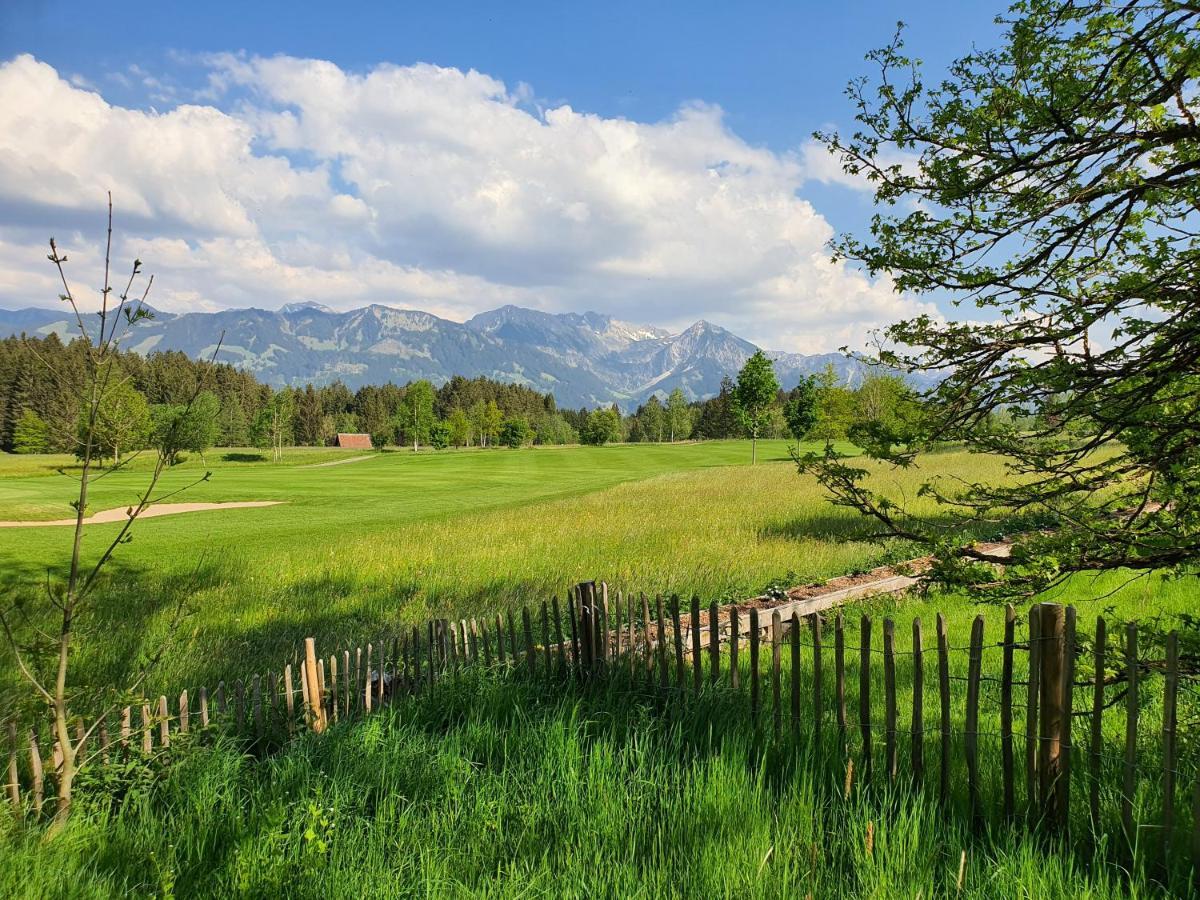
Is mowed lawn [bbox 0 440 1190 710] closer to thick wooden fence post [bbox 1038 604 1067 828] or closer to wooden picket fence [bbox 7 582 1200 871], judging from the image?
wooden picket fence [bbox 7 582 1200 871]

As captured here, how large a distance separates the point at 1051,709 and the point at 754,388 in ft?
187

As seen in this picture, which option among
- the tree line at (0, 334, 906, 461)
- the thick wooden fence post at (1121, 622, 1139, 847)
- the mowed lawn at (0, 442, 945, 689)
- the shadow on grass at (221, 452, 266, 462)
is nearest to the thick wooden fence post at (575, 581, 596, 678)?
the mowed lawn at (0, 442, 945, 689)

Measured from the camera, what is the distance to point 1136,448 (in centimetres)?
376

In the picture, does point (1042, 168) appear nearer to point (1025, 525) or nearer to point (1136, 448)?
point (1136, 448)

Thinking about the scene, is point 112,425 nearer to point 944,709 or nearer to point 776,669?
point 776,669

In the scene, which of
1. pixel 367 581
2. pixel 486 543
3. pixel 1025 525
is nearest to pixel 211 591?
pixel 367 581

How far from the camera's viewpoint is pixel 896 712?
4.24 meters

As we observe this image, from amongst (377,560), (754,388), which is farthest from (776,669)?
(754,388)

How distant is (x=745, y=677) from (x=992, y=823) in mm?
3059

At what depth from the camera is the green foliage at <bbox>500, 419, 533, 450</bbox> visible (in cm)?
12500

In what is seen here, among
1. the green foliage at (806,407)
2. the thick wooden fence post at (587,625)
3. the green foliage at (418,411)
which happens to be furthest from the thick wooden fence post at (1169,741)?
the green foliage at (418,411)

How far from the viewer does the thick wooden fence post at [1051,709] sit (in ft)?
11.4

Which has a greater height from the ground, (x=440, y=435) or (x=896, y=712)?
(x=440, y=435)

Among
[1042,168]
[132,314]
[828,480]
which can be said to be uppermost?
[1042,168]
